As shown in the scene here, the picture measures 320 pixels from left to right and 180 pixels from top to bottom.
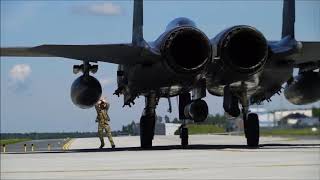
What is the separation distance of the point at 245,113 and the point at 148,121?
2448mm

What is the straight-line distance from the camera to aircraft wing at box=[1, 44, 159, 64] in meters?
12.8

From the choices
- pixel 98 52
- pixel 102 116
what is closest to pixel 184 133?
pixel 102 116

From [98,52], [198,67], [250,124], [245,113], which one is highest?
[98,52]

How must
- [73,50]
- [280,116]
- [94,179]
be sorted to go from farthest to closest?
[280,116] < [73,50] < [94,179]

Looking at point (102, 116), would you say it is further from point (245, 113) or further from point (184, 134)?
point (245, 113)

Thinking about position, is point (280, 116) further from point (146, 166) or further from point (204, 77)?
point (146, 166)

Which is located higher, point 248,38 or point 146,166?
point 248,38

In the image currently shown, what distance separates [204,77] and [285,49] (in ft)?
6.47

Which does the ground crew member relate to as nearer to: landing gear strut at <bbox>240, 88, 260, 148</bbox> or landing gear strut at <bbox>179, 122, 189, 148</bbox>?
landing gear strut at <bbox>179, 122, 189, 148</bbox>

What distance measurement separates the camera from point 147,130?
16000mm

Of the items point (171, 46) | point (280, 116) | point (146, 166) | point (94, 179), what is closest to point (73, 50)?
point (171, 46)

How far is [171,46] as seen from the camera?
13.4 metres

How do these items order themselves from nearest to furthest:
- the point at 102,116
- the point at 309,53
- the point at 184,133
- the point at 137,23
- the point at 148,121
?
the point at 309,53 < the point at 137,23 < the point at 148,121 < the point at 184,133 < the point at 102,116

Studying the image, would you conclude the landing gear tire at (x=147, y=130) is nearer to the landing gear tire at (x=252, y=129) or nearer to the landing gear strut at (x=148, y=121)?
the landing gear strut at (x=148, y=121)
